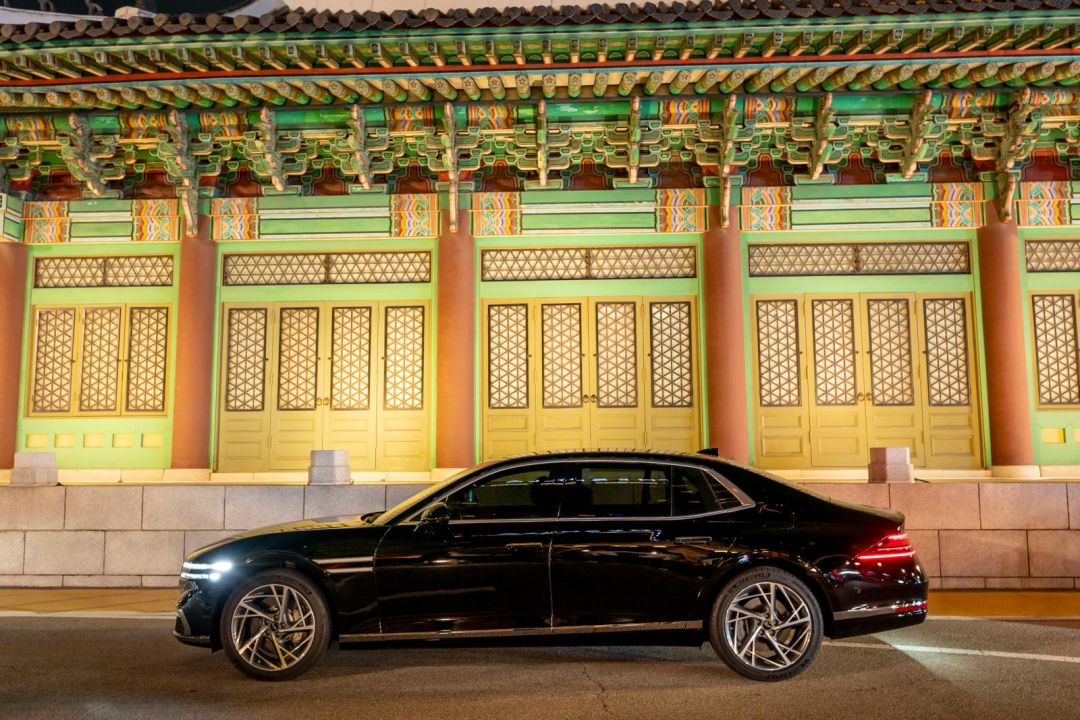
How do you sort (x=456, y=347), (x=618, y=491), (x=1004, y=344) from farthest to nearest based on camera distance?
(x=456, y=347)
(x=1004, y=344)
(x=618, y=491)

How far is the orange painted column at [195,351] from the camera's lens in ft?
37.5

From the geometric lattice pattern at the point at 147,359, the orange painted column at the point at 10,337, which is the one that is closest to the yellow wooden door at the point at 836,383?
the geometric lattice pattern at the point at 147,359

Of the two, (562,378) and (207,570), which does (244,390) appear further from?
(207,570)

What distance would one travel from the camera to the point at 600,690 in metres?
5.05

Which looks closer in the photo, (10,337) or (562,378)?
(562,378)

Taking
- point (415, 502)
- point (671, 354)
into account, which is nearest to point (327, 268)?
point (671, 354)

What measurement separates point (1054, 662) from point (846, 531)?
6.18ft

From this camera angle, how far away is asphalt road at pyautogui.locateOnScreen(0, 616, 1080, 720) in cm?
464

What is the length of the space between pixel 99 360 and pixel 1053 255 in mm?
13824

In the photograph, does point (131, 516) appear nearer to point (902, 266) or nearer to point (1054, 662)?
point (1054, 662)

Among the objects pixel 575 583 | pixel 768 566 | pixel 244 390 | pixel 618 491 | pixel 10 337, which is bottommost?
pixel 575 583

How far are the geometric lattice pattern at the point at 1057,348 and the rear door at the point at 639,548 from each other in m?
8.18

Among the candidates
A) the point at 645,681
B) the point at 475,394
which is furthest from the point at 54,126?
the point at 645,681

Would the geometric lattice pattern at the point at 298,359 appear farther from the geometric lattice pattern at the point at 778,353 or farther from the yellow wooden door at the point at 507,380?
the geometric lattice pattern at the point at 778,353
